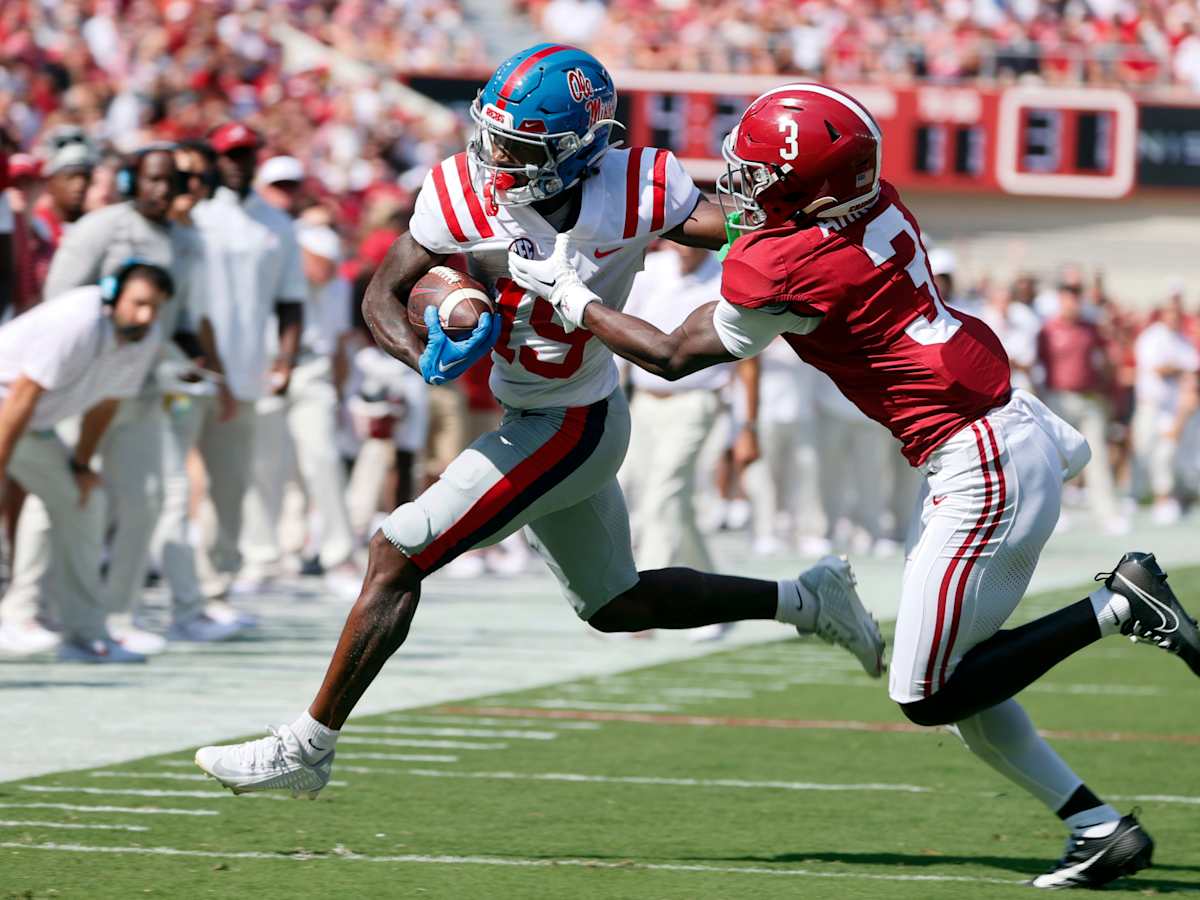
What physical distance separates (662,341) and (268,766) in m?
1.30

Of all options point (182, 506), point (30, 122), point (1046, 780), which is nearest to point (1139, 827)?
point (1046, 780)

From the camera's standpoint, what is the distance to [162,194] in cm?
830

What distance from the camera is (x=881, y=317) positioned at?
14.9 ft

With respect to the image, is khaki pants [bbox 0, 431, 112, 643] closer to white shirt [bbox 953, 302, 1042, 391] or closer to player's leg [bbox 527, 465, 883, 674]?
player's leg [bbox 527, 465, 883, 674]

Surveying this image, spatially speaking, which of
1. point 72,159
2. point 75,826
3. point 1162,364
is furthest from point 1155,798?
point 1162,364

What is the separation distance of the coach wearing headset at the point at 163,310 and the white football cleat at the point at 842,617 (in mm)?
3324

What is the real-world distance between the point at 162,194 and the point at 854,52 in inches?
647

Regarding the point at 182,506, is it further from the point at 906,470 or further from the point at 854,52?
the point at 854,52

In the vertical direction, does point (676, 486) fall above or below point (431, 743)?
above

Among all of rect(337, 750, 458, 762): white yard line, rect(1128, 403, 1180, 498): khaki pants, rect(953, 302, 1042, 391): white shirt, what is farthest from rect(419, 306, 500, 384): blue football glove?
rect(1128, 403, 1180, 498): khaki pants

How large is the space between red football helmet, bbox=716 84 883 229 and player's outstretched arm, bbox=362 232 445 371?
805mm

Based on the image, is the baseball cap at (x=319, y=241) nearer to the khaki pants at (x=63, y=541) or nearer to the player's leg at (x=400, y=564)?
the khaki pants at (x=63, y=541)

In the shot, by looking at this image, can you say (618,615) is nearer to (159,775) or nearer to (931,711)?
(931,711)

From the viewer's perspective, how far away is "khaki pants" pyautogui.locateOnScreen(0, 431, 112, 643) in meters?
7.76
